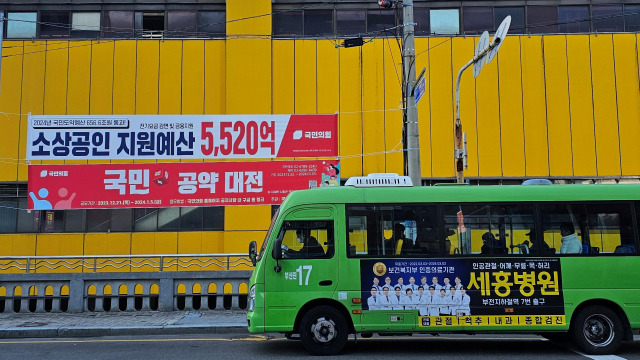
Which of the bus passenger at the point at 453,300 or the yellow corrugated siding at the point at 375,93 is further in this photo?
the yellow corrugated siding at the point at 375,93

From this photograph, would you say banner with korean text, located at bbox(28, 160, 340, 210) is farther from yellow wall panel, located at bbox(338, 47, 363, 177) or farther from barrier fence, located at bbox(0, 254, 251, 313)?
yellow wall panel, located at bbox(338, 47, 363, 177)

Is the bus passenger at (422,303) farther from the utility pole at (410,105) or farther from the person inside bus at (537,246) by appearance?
the utility pole at (410,105)

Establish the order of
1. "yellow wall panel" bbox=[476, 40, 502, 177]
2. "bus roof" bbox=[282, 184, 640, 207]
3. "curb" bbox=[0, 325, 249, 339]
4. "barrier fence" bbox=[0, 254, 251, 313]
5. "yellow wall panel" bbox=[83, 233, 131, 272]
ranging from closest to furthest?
"bus roof" bbox=[282, 184, 640, 207] → "curb" bbox=[0, 325, 249, 339] → "barrier fence" bbox=[0, 254, 251, 313] → "yellow wall panel" bbox=[83, 233, 131, 272] → "yellow wall panel" bbox=[476, 40, 502, 177]

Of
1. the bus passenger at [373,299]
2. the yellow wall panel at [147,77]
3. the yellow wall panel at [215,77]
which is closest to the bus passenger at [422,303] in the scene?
the bus passenger at [373,299]

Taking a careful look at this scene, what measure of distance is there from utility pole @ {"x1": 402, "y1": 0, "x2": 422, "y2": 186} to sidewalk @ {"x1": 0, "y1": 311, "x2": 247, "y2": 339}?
16.7 ft

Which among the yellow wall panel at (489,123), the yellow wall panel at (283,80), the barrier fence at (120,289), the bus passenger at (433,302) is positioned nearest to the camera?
the bus passenger at (433,302)

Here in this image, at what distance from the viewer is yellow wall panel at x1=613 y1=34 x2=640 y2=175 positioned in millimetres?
20734

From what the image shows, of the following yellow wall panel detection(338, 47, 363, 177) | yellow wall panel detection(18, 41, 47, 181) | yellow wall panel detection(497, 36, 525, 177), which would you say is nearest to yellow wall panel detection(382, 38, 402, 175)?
yellow wall panel detection(338, 47, 363, 177)

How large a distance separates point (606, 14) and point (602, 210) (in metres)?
15.8

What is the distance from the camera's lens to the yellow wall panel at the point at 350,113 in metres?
20.9

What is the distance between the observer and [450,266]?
28.4 ft

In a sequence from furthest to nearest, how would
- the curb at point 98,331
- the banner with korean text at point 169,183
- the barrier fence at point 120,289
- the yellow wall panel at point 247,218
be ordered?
the yellow wall panel at point 247,218
the banner with korean text at point 169,183
the barrier fence at point 120,289
the curb at point 98,331

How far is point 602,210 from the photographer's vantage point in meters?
8.91

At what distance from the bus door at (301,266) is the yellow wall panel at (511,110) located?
14.0 metres
